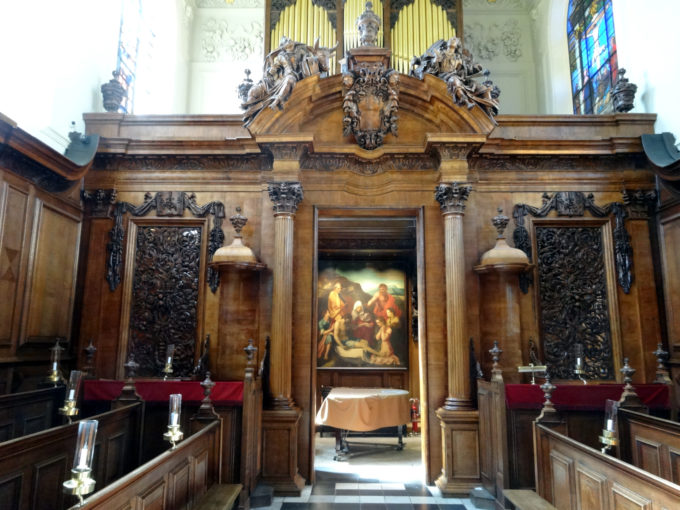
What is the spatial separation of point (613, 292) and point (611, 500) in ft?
12.7

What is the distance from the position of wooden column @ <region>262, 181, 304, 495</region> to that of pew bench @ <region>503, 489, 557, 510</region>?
2423 mm

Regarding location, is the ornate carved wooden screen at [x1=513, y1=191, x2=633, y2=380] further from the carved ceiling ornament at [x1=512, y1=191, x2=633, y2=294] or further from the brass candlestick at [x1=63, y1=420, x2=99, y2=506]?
the brass candlestick at [x1=63, y1=420, x2=99, y2=506]

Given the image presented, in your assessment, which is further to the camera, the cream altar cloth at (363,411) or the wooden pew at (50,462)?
the cream altar cloth at (363,411)

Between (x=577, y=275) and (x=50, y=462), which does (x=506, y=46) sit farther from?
(x=50, y=462)

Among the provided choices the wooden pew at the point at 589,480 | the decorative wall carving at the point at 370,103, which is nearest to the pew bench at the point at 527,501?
the wooden pew at the point at 589,480

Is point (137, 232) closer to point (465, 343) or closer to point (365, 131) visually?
point (365, 131)

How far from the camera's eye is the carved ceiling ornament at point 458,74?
20.3 ft

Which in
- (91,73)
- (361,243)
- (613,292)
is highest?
(91,73)

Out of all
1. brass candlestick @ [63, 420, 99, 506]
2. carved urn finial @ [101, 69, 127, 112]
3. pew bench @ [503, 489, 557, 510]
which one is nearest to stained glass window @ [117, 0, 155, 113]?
carved urn finial @ [101, 69, 127, 112]

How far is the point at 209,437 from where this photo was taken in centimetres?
428

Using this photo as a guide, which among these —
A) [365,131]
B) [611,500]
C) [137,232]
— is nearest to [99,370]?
[137,232]

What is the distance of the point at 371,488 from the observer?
584 cm

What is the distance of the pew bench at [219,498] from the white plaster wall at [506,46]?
784 centimetres

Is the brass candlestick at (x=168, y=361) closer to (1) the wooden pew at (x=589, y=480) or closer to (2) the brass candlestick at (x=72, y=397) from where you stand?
(2) the brass candlestick at (x=72, y=397)
